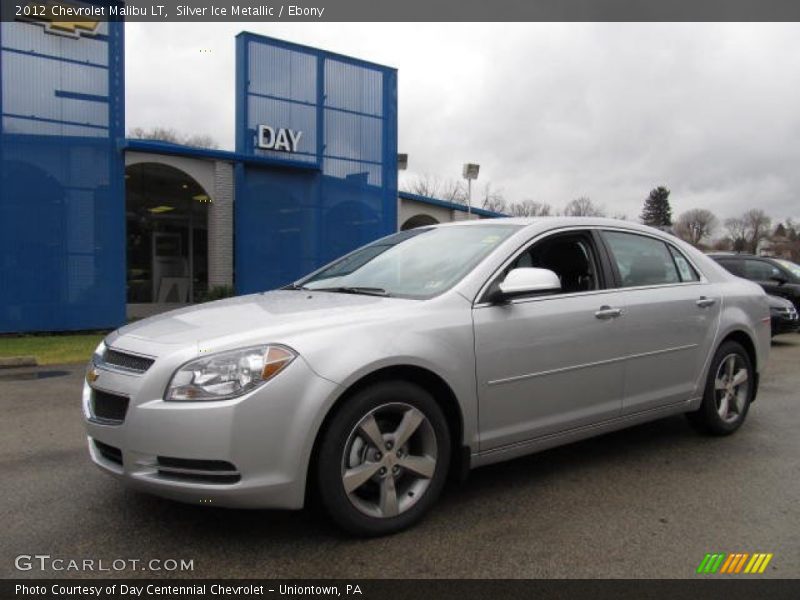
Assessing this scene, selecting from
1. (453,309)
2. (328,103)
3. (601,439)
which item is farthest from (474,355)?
(328,103)

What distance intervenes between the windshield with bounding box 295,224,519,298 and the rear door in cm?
97

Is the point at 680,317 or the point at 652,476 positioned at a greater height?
the point at 680,317

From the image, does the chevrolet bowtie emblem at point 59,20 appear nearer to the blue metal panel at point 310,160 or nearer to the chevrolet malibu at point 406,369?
the blue metal panel at point 310,160

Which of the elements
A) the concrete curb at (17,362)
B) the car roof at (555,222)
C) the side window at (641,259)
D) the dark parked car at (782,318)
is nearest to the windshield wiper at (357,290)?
the car roof at (555,222)

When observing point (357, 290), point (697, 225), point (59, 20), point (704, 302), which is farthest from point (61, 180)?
point (697, 225)

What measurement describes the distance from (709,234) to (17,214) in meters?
88.4

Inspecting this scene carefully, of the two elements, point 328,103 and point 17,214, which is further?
point 328,103

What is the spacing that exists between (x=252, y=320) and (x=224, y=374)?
449 millimetres

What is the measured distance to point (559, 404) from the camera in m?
3.89

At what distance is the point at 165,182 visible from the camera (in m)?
17.2

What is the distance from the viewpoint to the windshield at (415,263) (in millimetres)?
3854

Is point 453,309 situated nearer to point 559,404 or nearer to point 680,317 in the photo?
point 559,404

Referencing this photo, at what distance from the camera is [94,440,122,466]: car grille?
123 inches

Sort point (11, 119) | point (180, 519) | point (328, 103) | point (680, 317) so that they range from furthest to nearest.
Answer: point (328, 103), point (11, 119), point (680, 317), point (180, 519)
